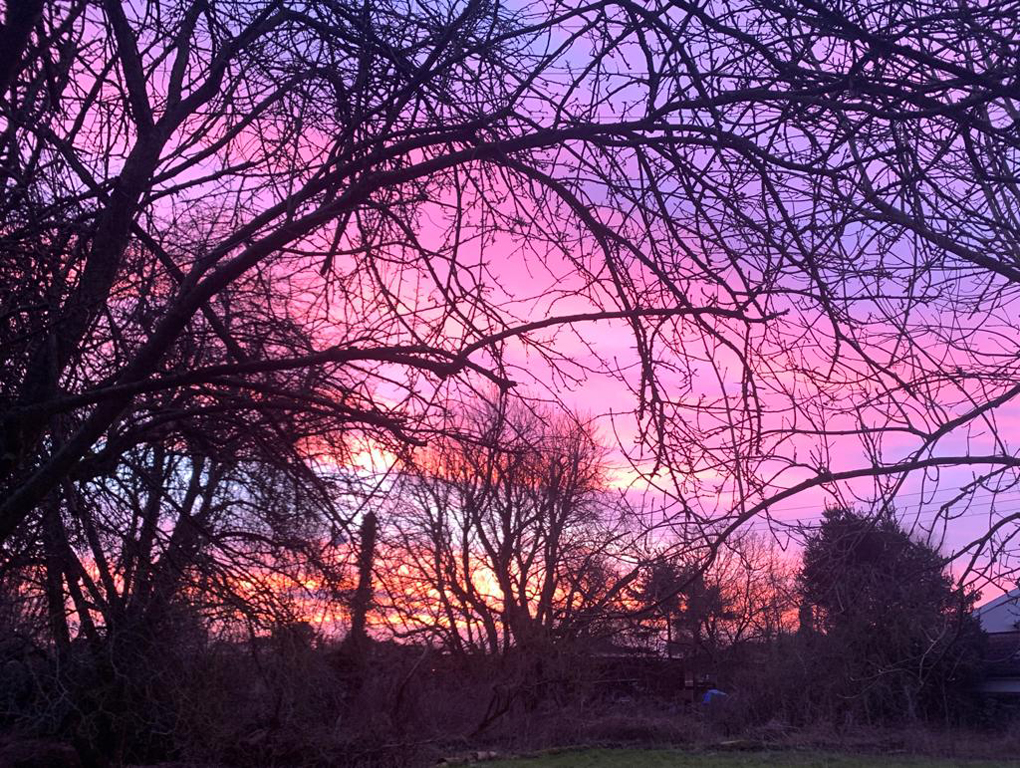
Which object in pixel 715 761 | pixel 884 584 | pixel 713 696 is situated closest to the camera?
pixel 884 584

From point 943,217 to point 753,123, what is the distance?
1.63 metres

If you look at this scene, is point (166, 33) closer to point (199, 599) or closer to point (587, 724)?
point (199, 599)

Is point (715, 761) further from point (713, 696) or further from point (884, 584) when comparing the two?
point (884, 584)

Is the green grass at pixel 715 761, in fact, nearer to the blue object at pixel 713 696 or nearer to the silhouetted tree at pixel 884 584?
the blue object at pixel 713 696

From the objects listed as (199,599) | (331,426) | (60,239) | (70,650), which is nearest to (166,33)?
(60,239)

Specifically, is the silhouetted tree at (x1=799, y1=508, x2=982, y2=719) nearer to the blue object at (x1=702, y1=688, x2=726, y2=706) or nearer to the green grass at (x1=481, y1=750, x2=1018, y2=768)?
the green grass at (x1=481, y1=750, x2=1018, y2=768)

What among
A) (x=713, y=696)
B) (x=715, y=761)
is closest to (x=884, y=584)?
(x=715, y=761)

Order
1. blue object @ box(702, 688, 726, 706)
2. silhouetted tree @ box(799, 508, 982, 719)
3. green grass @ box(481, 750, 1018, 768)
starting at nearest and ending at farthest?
1. silhouetted tree @ box(799, 508, 982, 719)
2. green grass @ box(481, 750, 1018, 768)
3. blue object @ box(702, 688, 726, 706)

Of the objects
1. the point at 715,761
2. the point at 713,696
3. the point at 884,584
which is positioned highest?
the point at 884,584

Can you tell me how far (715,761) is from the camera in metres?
24.9

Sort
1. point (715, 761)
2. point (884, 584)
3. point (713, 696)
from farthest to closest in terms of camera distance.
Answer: point (713, 696), point (715, 761), point (884, 584)

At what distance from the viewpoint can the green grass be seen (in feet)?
77.7

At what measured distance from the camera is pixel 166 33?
511cm

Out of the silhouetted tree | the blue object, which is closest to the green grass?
the blue object
